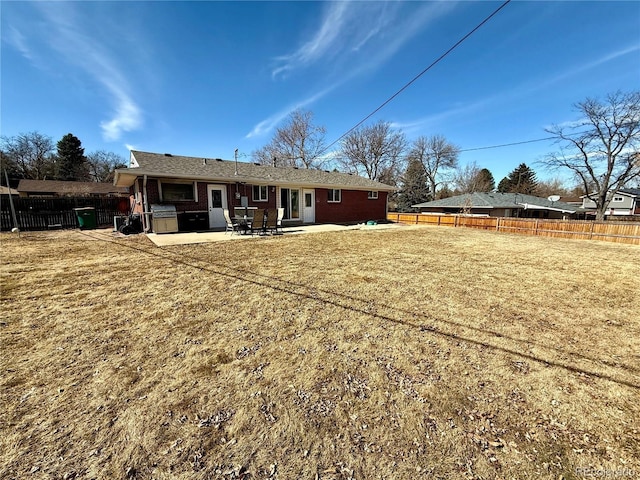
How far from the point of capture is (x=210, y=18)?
846cm

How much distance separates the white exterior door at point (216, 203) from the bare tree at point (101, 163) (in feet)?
124

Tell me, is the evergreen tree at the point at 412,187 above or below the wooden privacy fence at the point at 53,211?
above

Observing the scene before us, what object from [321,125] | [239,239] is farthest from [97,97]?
[321,125]

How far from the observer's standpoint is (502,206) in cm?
2578

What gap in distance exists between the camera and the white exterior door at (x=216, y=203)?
1241cm

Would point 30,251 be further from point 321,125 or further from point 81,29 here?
point 321,125

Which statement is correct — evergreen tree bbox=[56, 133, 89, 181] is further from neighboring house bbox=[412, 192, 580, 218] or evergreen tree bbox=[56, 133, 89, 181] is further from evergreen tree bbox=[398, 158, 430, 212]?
neighboring house bbox=[412, 192, 580, 218]

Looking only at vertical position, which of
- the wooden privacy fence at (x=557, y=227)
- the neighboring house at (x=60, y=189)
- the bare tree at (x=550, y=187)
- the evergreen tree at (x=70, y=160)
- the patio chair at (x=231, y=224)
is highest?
the evergreen tree at (x=70, y=160)

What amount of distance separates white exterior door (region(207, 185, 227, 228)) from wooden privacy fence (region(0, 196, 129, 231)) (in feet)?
21.7

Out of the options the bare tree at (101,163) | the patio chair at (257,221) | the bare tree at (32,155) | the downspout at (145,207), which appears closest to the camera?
the patio chair at (257,221)

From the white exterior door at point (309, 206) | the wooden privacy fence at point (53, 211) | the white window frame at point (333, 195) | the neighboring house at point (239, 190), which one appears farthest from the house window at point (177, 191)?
the white window frame at point (333, 195)

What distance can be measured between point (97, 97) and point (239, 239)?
1149 cm

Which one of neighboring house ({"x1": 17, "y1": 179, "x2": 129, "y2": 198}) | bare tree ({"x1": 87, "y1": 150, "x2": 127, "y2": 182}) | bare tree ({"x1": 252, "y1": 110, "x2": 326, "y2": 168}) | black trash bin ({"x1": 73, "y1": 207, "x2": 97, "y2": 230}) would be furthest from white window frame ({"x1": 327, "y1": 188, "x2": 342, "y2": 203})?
bare tree ({"x1": 87, "y1": 150, "x2": 127, "y2": 182})

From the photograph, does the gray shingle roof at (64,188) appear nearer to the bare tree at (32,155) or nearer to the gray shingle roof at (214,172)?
the bare tree at (32,155)
